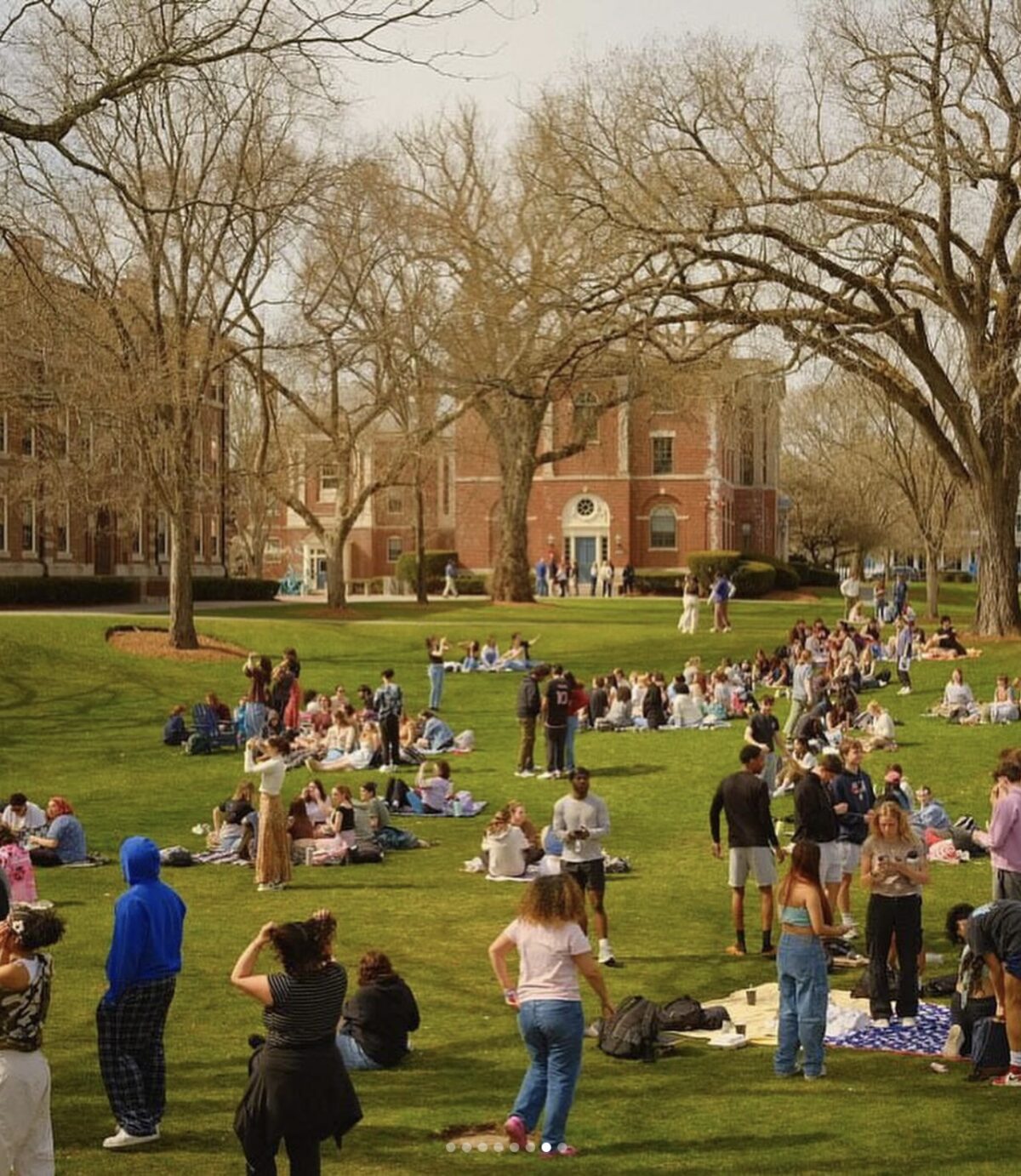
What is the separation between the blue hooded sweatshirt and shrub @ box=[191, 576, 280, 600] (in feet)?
167

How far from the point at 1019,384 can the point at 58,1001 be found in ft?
94.6

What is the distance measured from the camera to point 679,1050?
1110cm

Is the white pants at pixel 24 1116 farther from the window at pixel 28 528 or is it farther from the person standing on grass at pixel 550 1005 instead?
the window at pixel 28 528

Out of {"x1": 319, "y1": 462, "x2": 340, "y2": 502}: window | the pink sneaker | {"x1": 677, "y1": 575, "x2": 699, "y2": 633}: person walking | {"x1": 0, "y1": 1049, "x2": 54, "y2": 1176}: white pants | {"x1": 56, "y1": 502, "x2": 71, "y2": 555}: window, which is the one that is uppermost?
{"x1": 319, "y1": 462, "x2": 340, "y2": 502}: window

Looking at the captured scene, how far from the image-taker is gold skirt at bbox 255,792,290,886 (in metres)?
17.6

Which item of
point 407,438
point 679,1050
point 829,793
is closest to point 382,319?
point 407,438

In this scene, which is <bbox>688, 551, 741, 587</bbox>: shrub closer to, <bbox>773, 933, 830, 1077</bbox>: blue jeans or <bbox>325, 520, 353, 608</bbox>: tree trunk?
<bbox>325, 520, 353, 608</bbox>: tree trunk

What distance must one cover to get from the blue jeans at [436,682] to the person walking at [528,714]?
6991mm

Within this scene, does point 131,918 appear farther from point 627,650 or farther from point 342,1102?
point 627,650

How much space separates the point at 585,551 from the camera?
78438 millimetres

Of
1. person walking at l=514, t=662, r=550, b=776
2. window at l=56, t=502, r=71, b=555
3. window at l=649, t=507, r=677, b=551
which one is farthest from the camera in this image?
window at l=649, t=507, r=677, b=551

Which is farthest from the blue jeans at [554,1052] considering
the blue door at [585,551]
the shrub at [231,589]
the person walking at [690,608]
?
the blue door at [585,551]

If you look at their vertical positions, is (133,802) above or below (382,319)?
below

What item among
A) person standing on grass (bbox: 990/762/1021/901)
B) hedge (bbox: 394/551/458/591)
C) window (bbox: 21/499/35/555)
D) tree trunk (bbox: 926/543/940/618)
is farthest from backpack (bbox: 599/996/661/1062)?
hedge (bbox: 394/551/458/591)
